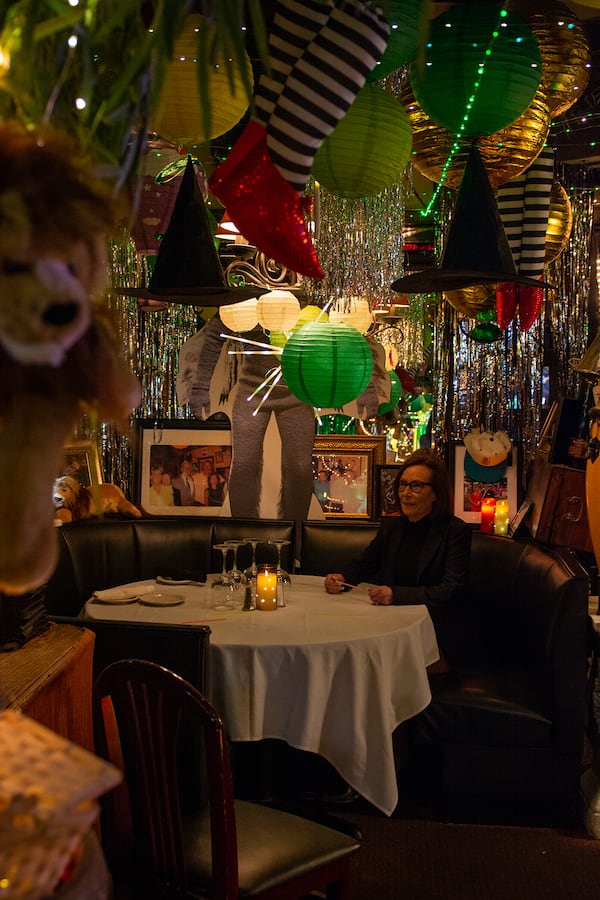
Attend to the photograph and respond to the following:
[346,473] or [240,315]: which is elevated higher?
[240,315]

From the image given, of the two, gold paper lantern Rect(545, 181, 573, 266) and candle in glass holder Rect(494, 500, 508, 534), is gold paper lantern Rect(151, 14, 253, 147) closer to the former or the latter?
gold paper lantern Rect(545, 181, 573, 266)

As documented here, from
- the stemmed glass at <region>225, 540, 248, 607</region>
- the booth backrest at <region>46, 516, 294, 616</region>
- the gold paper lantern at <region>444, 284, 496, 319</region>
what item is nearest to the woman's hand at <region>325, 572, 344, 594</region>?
the stemmed glass at <region>225, 540, 248, 607</region>

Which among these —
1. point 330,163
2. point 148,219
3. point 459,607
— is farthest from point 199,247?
point 459,607

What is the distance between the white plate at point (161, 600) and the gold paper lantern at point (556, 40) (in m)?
2.47

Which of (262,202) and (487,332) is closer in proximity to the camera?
(262,202)

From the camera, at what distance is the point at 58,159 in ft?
1.95

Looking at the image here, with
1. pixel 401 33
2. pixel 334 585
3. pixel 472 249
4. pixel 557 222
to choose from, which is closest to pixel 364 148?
pixel 401 33

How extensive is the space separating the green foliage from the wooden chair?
1.58m

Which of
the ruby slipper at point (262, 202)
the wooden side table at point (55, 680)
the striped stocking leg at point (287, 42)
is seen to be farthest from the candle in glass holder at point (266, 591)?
the striped stocking leg at point (287, 42)

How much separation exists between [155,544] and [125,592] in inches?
57.7

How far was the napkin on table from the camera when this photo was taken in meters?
4.10

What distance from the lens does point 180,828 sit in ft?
7.15

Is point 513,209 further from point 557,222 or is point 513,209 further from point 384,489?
point 384,489

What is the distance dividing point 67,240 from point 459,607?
410 centimetres
